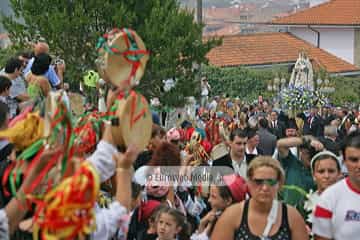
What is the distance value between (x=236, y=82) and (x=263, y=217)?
32.7 metres

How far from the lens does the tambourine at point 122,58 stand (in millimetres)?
4438

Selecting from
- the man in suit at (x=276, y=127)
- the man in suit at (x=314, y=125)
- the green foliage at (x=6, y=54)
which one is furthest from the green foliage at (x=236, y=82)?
the man in suit at (x=314, y=125)

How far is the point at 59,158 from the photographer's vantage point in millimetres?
3758

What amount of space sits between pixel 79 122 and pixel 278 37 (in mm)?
44677

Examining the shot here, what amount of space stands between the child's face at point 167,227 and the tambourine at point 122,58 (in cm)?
155

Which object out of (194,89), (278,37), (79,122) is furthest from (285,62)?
(79,122)

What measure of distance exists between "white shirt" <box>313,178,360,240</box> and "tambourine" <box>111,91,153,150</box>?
4.37 feet

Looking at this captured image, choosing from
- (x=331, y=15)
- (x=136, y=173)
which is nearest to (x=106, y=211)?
(x=136, y=173)

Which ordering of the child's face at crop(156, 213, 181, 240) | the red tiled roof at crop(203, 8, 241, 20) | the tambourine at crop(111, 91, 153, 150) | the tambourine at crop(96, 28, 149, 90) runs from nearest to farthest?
the tambourine at crop(111, 91, 153, 150) < the tambourine at crop(96, 28, 149, 90) < the child's face at crop(156, 213, 181, 240) < the red tiled roof at crop(203, 8, 241, 20)

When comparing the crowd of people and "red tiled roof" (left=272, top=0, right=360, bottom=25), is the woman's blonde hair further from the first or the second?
"red tiled roof" (left=272, top=0, right=360, bottom=25)

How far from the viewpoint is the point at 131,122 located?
13.9ft

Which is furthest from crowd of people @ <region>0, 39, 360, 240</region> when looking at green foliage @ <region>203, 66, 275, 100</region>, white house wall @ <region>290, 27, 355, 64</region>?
white house wall @ <region>290, 27, 355, 64</region>

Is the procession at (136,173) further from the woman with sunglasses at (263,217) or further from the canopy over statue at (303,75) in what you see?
the canopy over statue at (303,75)

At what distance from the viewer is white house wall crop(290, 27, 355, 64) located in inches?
2077
